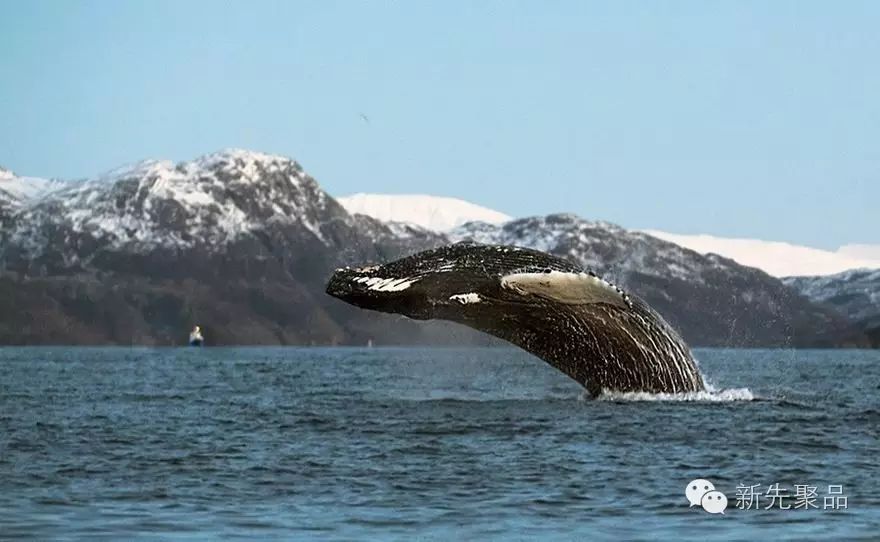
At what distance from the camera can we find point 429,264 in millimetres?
22125

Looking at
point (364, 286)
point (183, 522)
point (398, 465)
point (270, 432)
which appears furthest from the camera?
point (270, 432)

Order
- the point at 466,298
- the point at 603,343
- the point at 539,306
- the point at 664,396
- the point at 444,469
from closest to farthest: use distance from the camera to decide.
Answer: the point at 444,469, the point at 466,298, the point at 539,306, the point at 603,343, the point at 664,396

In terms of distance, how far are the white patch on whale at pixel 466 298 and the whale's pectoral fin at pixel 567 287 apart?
1.36ft

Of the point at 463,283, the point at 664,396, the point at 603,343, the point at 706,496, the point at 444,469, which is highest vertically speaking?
the point at 463,283

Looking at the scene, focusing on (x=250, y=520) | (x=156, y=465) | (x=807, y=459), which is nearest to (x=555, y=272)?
(x=807, y=459)

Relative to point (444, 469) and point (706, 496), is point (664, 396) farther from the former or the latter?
point (706, 496)

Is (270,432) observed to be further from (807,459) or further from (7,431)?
(807,459)

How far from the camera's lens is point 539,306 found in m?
23.2

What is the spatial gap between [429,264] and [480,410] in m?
6.48

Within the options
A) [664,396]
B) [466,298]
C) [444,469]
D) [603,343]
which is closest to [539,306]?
[466,298]

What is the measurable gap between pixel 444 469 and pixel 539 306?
5243 millimetres

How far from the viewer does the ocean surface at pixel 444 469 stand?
14.6m

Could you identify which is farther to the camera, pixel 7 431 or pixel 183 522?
pixel 7 431

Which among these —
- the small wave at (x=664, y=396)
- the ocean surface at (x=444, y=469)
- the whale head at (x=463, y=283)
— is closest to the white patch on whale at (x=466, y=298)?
the whale head at (x=463, y=283)
